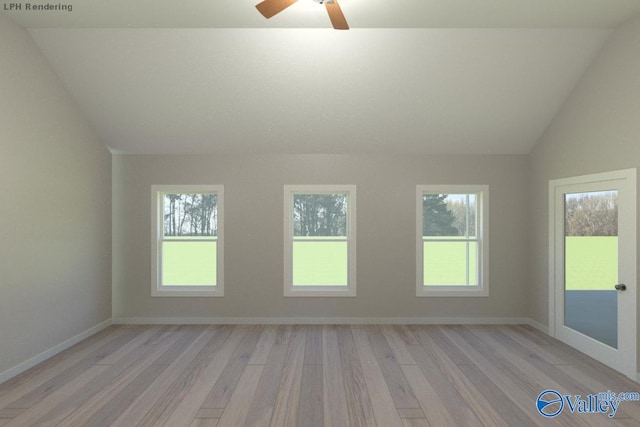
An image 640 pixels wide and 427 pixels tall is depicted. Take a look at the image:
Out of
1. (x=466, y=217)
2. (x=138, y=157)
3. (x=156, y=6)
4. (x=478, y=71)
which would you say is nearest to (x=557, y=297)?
(x=466, y=217)

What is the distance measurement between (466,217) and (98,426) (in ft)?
16.0

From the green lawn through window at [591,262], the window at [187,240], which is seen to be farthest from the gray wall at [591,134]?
the window at [187,240]

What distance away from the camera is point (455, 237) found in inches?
210

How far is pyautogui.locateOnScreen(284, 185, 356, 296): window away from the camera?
17.1ft

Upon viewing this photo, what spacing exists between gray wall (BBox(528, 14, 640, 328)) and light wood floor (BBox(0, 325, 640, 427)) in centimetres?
124

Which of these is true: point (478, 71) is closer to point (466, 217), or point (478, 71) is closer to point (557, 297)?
point (466, 217)

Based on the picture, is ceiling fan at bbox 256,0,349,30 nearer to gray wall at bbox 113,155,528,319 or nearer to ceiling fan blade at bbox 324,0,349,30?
ceiling fan blade at bbox 324,0,349,30

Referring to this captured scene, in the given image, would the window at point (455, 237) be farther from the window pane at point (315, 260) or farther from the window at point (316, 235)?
the window pane at point (315, 260)

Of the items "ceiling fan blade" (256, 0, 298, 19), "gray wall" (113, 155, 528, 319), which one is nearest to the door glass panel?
"gray wall" (113, 155, 528, 319)

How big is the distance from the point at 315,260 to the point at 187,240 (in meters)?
1.93

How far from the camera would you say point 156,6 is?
3.25 m

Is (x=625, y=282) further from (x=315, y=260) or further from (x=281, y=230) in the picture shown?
(x=281, y=230)

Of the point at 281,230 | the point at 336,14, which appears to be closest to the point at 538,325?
the point at 281,230

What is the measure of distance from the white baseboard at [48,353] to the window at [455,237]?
4518 mm
